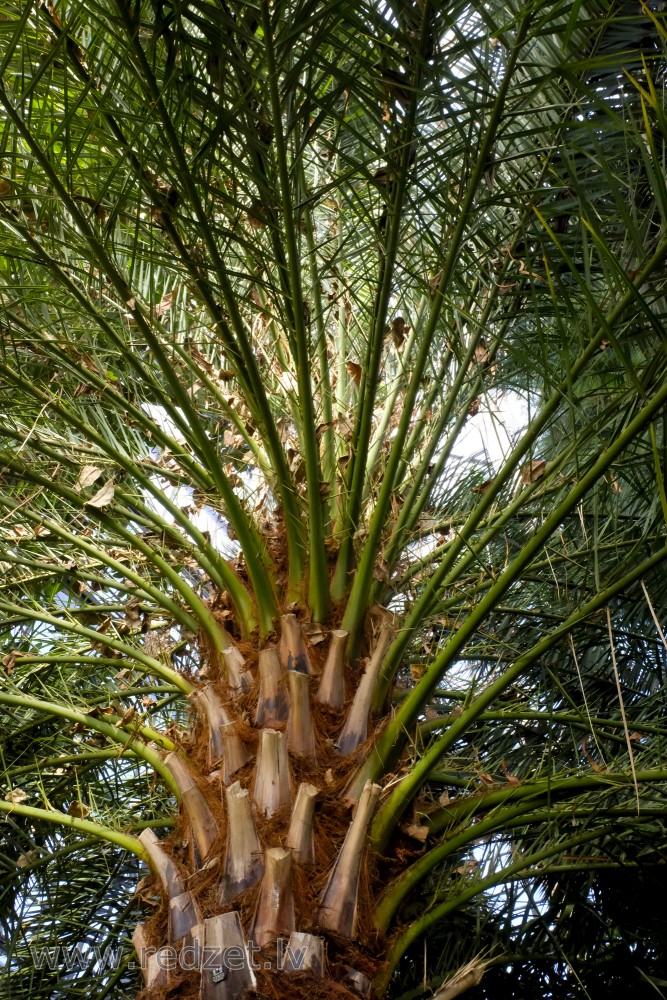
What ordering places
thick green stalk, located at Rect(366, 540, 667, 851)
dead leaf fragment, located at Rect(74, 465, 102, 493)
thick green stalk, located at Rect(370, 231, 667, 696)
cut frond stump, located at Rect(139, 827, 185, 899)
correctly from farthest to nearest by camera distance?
dead leaf fragment, located at Rect(74, 465, 102, 493)
cut frond stump, located at Rect(139, 827, 185, 899)
thick green stalk, located at Rect(366, 540, 667, 851)
thick green stalk, located at Rect(370, 231, 667, 696)

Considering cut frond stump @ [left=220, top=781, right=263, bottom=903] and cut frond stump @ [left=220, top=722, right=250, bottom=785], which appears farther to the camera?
cut frond stump @ [left=220, top=722, right=250, bottom=785]

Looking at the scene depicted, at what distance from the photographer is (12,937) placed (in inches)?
116

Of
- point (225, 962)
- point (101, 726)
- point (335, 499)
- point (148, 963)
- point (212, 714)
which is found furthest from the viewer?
point (335, 499)

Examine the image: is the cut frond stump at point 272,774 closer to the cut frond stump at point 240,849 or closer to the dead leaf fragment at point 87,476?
the cut frond stump at point 240,849

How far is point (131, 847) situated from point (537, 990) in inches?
45.2

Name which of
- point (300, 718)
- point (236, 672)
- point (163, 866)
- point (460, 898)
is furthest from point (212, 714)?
point (460, 898)

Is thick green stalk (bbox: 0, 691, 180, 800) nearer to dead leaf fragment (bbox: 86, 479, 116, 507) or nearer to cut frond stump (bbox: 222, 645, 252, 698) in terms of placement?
cut frond stump (bbox: 222, 645, 252, 698)

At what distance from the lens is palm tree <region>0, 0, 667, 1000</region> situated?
70.5 inches

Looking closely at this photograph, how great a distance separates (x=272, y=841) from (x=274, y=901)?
0.44ft

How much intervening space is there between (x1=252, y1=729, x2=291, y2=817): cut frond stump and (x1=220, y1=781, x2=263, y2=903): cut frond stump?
73mm

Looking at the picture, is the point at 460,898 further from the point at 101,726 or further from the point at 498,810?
the point at 101,726

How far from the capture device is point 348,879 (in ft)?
6.33

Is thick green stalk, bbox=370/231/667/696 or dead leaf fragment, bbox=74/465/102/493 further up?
dead leaf fragment, bbox=74/465/102/493

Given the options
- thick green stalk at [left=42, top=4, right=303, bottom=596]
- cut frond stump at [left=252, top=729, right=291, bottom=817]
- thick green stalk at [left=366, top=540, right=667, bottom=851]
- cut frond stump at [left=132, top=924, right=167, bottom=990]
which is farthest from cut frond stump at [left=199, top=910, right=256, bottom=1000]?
thick green stalk at [left=42, top=4, right=303, bottom=596]
